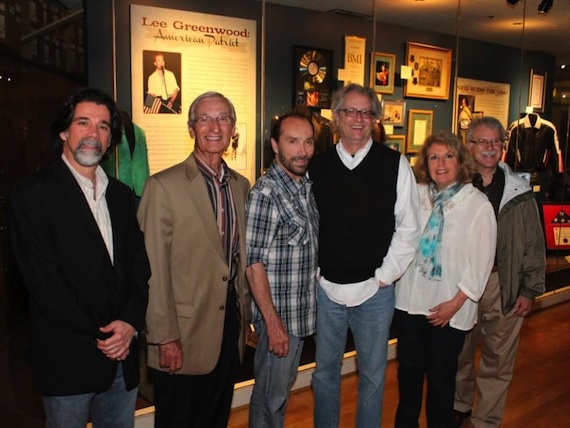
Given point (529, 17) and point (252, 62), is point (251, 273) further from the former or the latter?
point (529, 17)

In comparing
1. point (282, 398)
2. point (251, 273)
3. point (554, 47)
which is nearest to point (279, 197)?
point (251, 273)

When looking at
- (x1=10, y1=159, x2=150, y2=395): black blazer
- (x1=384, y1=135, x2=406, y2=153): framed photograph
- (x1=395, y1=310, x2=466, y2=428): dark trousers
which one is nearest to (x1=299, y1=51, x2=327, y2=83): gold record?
(x1=384, y1=135, x2=406, y2=153): framed photograph

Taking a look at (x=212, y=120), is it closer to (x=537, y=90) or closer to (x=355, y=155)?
(x=355, y=155)

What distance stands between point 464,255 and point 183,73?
1764mm

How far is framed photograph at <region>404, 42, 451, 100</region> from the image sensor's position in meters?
A: 4.12

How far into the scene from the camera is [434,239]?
238cm

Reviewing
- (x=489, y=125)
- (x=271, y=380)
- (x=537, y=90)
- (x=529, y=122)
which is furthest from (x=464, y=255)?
(x=537, y=90)

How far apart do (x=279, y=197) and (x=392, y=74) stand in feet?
7.47

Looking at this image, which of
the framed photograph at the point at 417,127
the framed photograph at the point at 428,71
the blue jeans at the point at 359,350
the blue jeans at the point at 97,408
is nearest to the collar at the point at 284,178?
the blue jeans at the point at 359,350

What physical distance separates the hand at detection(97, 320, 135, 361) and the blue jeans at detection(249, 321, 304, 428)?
1.97 feet

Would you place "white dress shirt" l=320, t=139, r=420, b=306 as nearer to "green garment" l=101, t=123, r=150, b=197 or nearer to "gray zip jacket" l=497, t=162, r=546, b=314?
"gray zip jacket" l=497, t=162, r=546, b=314

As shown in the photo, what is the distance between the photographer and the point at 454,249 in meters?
2.34

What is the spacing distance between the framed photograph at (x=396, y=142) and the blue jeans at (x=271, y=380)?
2199 mm

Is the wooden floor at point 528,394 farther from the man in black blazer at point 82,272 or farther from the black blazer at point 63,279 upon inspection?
the black blazer at point 63,279
